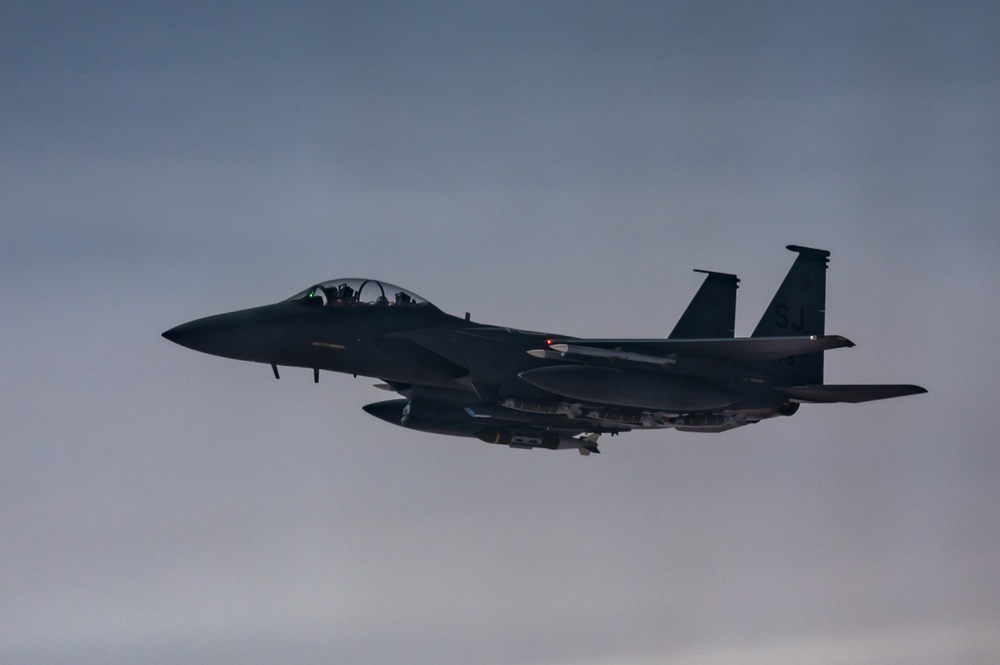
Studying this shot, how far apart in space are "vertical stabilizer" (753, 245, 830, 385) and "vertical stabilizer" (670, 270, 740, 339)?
3.37ft

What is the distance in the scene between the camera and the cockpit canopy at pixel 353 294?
2831 cm

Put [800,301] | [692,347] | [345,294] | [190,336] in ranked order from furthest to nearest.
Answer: [800,301] < [692,347] < [345,294] < [190,336]

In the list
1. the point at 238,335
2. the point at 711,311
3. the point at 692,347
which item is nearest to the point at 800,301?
the point at 711,311

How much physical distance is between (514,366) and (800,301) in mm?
7780

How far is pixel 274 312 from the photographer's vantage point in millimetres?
28016

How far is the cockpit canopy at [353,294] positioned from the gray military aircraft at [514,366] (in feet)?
0.08

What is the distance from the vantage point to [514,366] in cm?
2873

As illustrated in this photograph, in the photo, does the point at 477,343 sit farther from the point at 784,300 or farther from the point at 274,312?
the point at 784,300

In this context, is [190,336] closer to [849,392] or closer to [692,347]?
[692,347]

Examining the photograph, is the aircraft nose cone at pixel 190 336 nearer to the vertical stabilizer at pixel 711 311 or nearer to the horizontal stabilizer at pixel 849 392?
the vertical stabilizer at pixel 711 311

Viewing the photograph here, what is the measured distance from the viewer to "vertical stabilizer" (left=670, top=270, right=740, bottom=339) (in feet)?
108

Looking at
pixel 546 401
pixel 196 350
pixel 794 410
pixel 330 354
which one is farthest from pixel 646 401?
pixel 196 350

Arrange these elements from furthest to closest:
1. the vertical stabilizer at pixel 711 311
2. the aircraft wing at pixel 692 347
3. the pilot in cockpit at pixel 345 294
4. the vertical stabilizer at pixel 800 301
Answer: the vertical stabilizer at pixel 711 311 → the vertical stabilizer at pixel 800 301 → the pilot in cockpit at pixel 345 294 → the aircraft wing at pixel 692 347

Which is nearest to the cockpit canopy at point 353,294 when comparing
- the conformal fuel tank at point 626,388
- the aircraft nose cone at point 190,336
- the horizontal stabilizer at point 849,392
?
the aircraft nose cone at point 190,336
